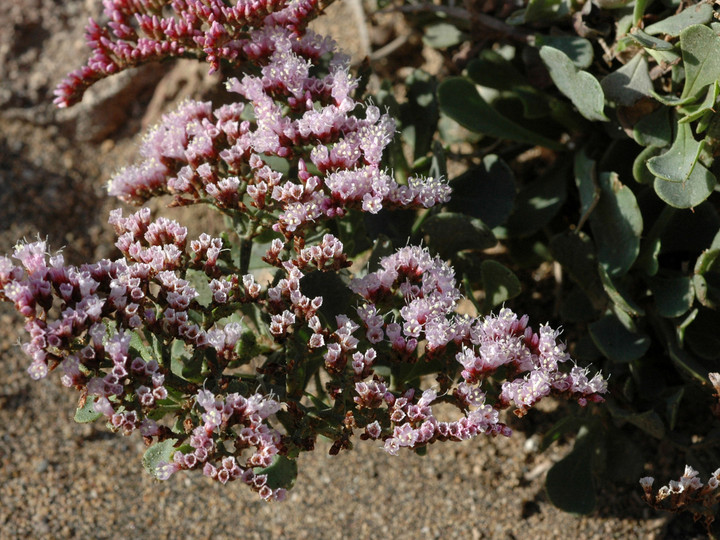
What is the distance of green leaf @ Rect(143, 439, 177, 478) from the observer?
7.18 feet

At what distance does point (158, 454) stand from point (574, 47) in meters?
2.06

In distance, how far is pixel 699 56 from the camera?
2.38 metres

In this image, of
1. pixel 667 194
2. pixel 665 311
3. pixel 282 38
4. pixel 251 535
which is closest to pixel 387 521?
pixel 251 535

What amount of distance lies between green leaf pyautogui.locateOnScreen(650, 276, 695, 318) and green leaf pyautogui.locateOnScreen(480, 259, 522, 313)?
1.75 feet

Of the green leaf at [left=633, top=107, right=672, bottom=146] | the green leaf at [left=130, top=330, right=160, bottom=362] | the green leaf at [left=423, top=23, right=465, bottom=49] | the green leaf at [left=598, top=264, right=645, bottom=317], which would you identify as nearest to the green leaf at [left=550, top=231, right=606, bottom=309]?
the green leaf at [left=598, top=264, right=645, bottom=317]

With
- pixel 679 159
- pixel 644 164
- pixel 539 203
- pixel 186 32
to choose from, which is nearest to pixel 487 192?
pixel 539 203

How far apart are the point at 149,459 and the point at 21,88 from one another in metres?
2.71

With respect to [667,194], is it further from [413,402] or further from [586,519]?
[586,519]

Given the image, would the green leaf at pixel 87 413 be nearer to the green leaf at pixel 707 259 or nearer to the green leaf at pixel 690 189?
the green leaf at pixel 690 189

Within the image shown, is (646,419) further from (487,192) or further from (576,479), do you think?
(487,192)

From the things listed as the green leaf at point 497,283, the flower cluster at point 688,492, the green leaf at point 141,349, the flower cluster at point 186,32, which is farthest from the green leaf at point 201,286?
the flower cluster at point 688,492

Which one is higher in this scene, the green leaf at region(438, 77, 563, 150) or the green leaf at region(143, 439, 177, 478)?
the green leaf at region(438, 77, 563, 150)

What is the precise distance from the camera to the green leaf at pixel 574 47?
2.69m

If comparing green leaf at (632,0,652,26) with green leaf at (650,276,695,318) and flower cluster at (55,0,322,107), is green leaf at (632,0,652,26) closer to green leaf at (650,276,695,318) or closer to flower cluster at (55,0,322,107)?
green leaf at (650,276,695,318)
